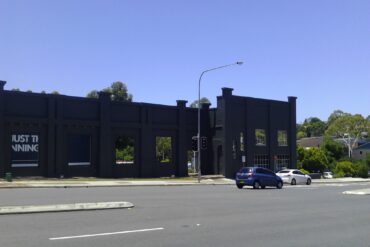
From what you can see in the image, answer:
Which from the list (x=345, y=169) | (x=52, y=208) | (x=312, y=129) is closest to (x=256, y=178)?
(x=52, y=208)

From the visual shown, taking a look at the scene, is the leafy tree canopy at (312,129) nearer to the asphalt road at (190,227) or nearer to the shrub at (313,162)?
the shrub at (313,162)

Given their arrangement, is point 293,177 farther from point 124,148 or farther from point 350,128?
point 350,128

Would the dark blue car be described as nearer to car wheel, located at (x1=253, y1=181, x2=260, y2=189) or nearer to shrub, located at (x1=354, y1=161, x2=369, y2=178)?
car wheel, located at (x1=253, y1=181, x2=260, y2=189)

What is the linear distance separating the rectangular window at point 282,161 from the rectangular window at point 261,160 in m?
1.56

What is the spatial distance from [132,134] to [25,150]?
33.4 ft

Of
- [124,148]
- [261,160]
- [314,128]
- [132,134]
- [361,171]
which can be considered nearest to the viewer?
[132,134]

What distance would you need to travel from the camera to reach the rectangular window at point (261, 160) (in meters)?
55.8

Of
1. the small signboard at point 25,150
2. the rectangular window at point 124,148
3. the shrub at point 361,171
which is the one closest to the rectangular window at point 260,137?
the rectangular window at point 124,148

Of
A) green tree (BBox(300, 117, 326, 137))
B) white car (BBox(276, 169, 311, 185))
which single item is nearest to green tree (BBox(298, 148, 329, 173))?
white car (BBox(276, 169, 311, 185))

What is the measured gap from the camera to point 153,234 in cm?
1170

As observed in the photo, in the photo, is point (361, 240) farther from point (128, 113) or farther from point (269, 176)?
point (128, 113)

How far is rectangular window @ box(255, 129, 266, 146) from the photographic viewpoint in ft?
187

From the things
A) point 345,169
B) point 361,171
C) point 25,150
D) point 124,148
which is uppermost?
point 124,148

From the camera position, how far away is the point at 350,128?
9925 centimetres
